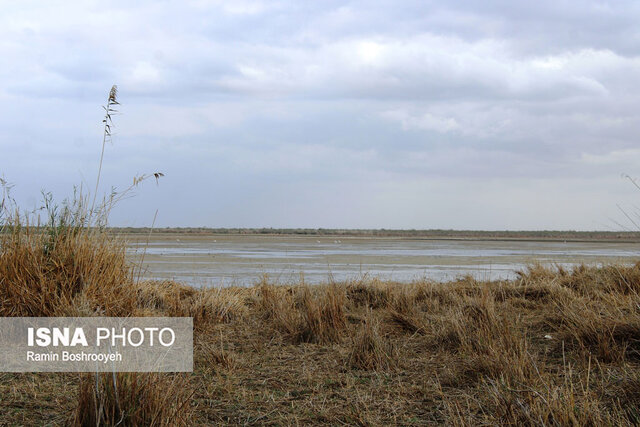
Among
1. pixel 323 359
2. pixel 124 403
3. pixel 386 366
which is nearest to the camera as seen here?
pixel 124 403

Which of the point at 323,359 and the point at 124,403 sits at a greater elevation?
the point at 124,403

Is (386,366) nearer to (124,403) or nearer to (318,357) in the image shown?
(318,357)

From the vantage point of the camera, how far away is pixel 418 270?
741 inches

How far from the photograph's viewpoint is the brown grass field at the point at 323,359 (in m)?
3.63

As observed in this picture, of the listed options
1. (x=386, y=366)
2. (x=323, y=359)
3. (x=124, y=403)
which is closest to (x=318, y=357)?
(x=323, y=359)

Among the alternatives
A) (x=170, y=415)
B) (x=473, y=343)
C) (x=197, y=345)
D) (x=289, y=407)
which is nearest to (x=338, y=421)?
(x=289, y=407)

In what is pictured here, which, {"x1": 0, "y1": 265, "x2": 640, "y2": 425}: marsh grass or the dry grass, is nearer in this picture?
the dry grass

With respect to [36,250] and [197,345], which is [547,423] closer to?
[197,345]

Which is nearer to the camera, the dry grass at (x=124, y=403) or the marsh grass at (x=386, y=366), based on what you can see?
the dry grass at (x=124, y=403)

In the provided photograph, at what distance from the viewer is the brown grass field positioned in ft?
11.9

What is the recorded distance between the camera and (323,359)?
5.71 m

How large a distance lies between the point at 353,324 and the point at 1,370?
4.00m

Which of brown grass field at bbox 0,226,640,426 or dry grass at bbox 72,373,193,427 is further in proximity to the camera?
brown grass field at bbox 0,226,640,426

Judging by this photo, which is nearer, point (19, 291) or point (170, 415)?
point (170, 415)
